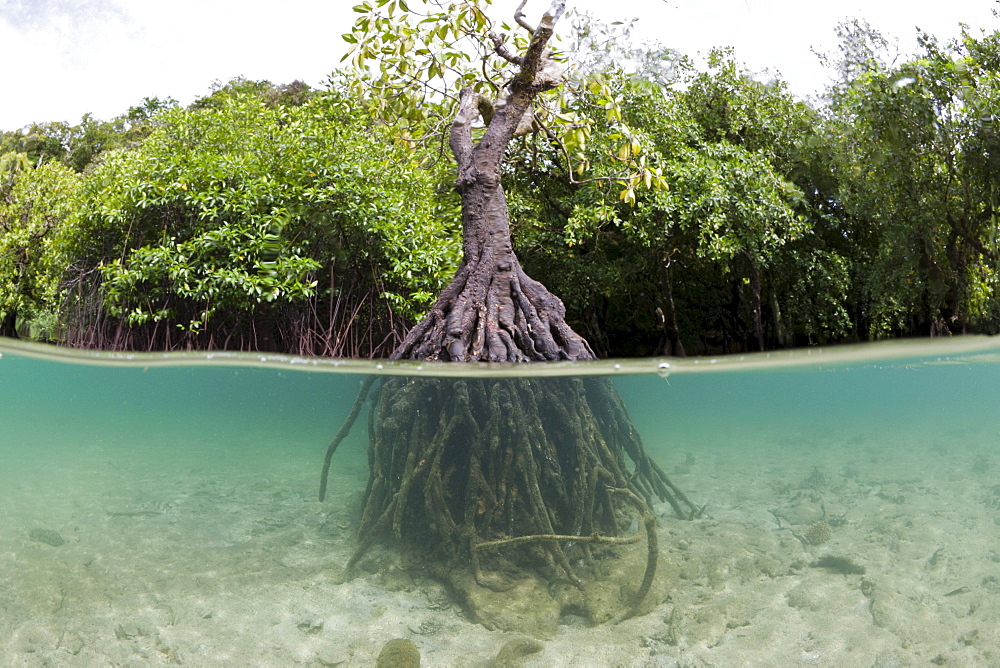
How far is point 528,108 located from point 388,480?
379cm

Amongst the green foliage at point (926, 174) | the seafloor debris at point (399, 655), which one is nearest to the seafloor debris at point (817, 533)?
the seafloor debris at point (399, 655)

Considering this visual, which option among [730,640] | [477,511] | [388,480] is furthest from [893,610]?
[388,480]

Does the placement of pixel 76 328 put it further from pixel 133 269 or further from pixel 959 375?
pixel 959 375

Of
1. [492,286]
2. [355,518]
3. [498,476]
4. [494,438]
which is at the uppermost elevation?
[492,286]

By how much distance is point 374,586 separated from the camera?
693cm

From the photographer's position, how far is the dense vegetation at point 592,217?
34.8 ft

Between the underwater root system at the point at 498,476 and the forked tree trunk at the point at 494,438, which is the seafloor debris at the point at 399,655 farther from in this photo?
the underwater root system at the point at 498,476

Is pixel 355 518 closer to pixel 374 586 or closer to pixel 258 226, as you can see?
pixel 374 586

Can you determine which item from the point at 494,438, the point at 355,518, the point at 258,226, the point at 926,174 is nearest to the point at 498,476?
the point at 494,438

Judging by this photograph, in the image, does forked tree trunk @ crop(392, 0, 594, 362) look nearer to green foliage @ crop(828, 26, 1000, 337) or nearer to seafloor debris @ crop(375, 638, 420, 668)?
seafloor debris @ crop(375, 638, 420, 668)

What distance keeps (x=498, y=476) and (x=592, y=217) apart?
7265 millimetres

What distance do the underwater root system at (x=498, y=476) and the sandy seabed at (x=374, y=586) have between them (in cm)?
52

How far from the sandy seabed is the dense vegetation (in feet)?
8.77

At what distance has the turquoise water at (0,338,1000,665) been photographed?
265 inches
